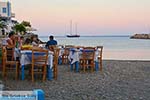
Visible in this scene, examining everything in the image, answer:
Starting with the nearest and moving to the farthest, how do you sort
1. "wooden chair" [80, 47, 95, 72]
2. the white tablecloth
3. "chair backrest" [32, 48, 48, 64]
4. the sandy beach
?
the sandy beach
"chair backrest" [32, 48, 48, 64]
the white tablecloth
"wooden chair" [80, 47, 95, 72]

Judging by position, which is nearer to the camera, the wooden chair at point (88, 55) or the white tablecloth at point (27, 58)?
the white tablecloth at point (27, 58)

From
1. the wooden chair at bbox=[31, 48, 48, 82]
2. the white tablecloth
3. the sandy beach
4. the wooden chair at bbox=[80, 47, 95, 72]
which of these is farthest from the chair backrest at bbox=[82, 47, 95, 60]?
the wooden chair at bbox=[31, 48, 48, 82]

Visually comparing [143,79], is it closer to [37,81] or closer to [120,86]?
[120,86]

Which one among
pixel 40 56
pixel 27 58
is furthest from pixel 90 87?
pixel 27 58

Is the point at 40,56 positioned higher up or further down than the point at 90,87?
higher up

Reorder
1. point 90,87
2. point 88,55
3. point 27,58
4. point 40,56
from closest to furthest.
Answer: point 90,87
point 40,56
point 27,58
point 88,55

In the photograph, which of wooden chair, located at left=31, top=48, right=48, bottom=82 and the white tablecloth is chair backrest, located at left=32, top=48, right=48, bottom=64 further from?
the white tablecloth

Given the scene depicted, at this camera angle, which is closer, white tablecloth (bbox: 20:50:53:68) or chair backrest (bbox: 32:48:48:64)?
chair backrest (bbox: 32:48:48:64)

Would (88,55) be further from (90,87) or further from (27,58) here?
(90,87)

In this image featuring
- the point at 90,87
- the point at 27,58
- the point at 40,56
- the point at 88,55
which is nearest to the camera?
the point at 90,87

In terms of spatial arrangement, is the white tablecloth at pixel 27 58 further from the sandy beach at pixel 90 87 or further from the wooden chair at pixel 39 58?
the sandy beach at pixel 90 87

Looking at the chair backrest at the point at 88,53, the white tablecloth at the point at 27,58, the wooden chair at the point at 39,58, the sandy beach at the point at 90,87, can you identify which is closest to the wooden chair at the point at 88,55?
the chair backrest at the point at 88,53

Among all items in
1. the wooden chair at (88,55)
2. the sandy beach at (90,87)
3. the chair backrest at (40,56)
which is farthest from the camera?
the wooden chair at (88,55)

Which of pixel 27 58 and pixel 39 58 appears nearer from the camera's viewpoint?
pixel 39 58
